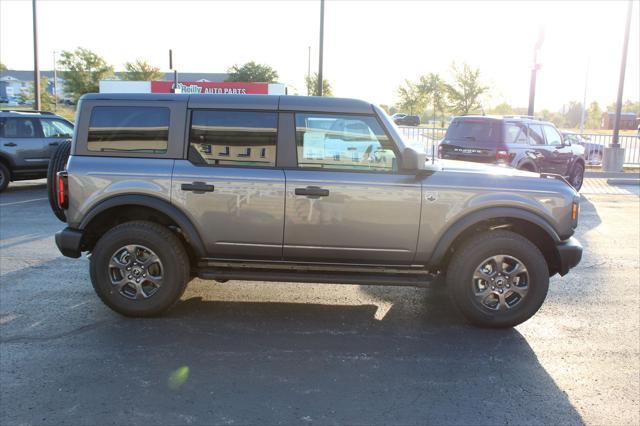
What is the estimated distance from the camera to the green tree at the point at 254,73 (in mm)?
44125

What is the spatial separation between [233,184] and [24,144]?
32.6ft

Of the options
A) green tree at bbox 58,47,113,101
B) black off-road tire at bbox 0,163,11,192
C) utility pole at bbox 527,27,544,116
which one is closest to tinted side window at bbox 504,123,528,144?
utility pole at bbox 527,27,544,116

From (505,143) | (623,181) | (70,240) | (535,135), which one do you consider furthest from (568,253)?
(623,181)

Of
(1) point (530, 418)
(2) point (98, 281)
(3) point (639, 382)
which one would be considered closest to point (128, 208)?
(2) point (98, 281)

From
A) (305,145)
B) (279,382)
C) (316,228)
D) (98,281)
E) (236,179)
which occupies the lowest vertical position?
(279,382)

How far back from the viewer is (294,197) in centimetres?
451

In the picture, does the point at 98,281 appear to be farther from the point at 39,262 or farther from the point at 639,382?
the point at 639,382

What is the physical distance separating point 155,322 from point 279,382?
1557mm

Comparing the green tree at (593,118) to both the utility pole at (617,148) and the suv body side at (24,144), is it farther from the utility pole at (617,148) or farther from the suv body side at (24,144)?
the suv body side at (24,144)

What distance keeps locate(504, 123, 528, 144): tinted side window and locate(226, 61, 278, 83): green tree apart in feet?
112

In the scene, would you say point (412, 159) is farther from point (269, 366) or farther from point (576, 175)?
point (576, 175)

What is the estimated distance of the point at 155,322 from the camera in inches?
183

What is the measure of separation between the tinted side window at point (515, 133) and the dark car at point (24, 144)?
10.2 metres

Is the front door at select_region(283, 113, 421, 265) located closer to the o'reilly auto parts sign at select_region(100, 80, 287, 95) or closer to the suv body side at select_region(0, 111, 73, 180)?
the suv body side at select_region(0, 111, 73, 180)
